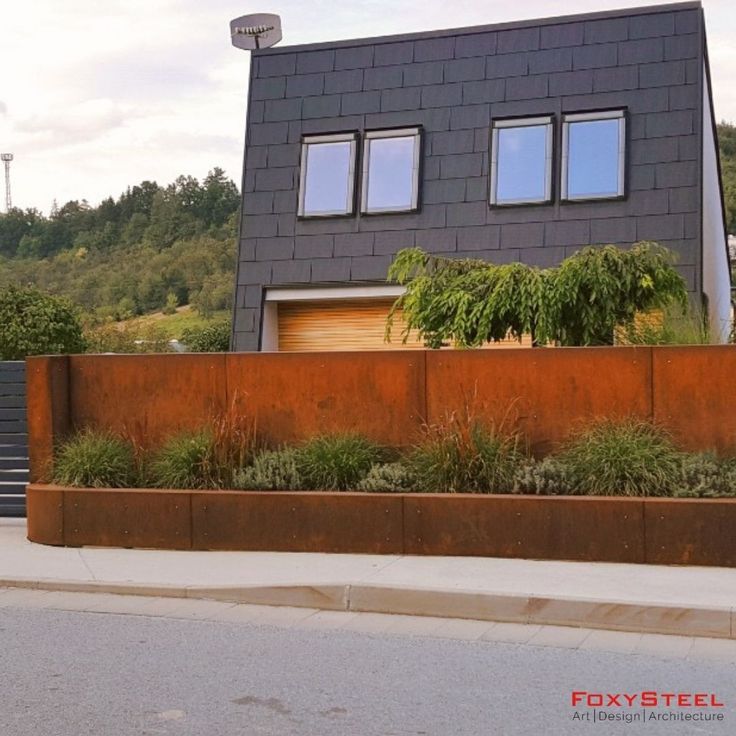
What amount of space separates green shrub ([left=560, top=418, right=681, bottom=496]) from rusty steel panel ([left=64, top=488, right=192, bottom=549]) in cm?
371

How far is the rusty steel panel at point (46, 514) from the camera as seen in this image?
11234 mm

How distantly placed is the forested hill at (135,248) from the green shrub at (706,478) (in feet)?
105

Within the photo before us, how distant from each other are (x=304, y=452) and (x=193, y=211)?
5135 centimetres

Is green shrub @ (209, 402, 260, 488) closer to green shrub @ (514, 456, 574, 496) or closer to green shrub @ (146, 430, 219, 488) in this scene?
green shrub @ (146, 430, 219, 488)

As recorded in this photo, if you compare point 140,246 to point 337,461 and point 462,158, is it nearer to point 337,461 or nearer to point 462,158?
point 462,158

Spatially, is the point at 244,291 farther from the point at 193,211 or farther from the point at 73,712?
the point at 193,211

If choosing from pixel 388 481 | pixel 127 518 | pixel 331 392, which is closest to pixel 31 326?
pixel 127 518

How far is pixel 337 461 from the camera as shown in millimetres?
10672

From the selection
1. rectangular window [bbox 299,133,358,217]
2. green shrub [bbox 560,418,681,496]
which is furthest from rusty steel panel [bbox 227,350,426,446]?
rectangular window [bbox 299,133,358,217]

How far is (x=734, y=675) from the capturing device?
6598 millimetres

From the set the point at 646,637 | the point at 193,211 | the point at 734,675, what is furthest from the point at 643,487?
the point at 193,211

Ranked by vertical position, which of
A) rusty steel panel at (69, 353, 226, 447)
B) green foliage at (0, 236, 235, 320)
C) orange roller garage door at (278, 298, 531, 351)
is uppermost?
green foliage at (0, 236, 235, 320)

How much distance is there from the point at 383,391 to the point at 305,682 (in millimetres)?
4700

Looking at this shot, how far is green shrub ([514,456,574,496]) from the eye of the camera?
9859mm
